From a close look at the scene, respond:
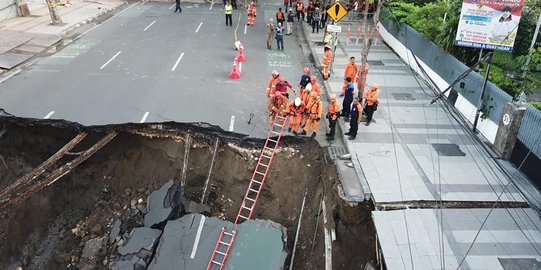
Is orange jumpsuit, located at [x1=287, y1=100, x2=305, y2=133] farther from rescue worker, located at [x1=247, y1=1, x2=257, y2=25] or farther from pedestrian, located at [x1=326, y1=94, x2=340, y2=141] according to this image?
rescue worker, located at [x1=247, y1=1, x2=257, y2=25]

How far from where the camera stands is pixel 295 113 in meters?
12.0

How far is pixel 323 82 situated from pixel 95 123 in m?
8.44

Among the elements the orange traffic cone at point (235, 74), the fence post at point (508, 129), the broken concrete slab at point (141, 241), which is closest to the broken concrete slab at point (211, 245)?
the broken concrete slab at point (141, 241)

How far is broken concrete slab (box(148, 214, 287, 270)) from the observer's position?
9805 mm

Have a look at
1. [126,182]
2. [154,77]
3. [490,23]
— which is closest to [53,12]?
Result: [154,77]

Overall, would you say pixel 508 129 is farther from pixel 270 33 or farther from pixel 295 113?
pixel 270 33

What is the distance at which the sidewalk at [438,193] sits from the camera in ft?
27.6

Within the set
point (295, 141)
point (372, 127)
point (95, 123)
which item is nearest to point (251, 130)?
point (295, 141)

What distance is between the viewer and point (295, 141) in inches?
478

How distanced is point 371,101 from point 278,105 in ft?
8.85

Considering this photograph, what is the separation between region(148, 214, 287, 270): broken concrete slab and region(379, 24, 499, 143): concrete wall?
6677 millimetres

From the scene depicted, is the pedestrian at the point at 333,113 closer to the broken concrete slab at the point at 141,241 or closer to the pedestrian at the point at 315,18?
the broken concrete slab at the point at 141,241

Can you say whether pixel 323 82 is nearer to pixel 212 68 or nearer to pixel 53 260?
pixel 212 68

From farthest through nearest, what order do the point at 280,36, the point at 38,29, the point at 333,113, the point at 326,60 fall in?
the point at 38,29, the point at 280,36, the point at 326,60, the point at 333,113
